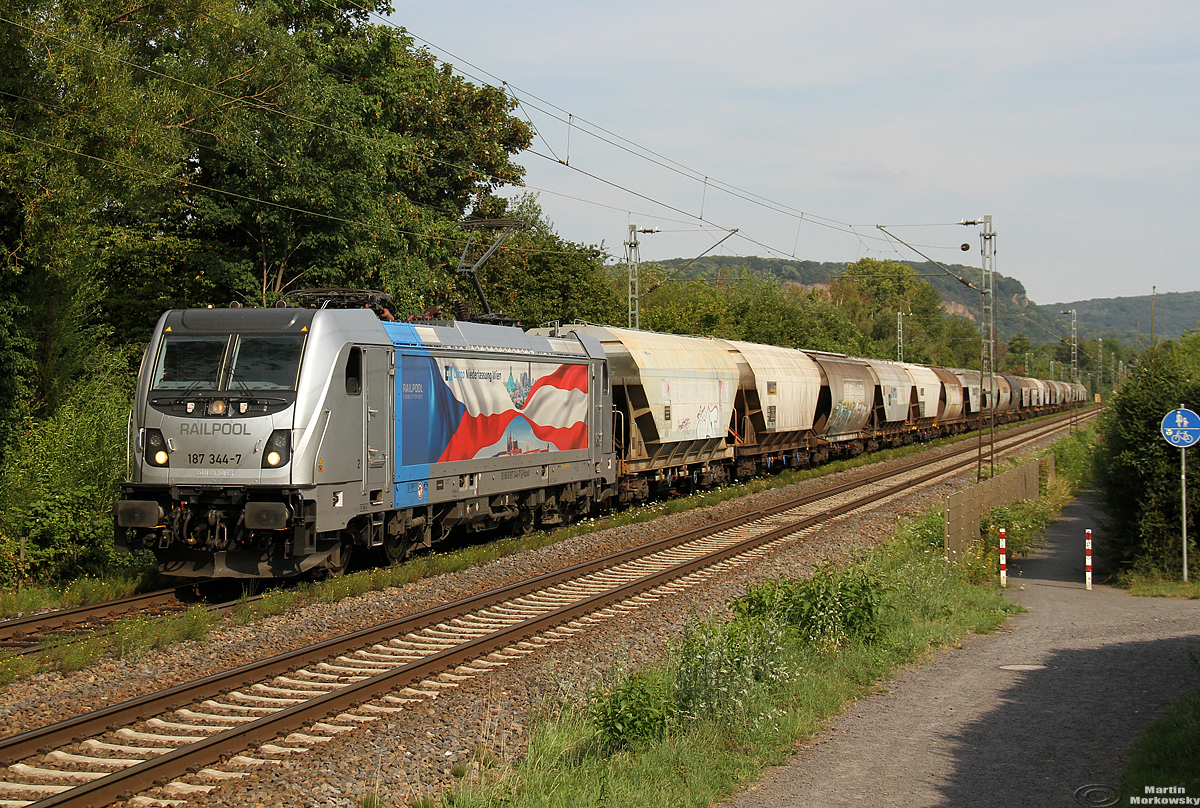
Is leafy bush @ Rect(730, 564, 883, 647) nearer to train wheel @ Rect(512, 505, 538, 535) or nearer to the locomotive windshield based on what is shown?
the locomotive windshield

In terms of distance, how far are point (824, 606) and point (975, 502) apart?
25.9ft

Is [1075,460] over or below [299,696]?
over

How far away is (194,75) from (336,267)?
6567mm

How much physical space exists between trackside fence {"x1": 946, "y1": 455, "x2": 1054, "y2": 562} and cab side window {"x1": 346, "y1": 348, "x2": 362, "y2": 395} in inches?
379

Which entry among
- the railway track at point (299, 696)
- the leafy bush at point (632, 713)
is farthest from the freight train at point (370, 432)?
the leafy bush at point (632, 713)

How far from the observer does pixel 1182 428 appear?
596 inches

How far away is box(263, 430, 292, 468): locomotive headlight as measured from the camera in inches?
484

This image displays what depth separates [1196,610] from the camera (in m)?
13.5

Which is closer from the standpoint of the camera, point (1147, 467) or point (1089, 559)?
point (1089, 559)

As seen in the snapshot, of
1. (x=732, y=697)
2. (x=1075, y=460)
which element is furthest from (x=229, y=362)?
(x=1075, y=460)

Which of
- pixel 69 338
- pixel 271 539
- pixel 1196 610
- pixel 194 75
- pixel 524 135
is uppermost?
pixel 524 135

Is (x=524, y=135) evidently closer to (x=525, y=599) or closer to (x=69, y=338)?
(x=69, y=338)

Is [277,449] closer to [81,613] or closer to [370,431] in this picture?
[370,431]

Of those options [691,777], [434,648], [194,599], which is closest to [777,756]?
[691,777]
